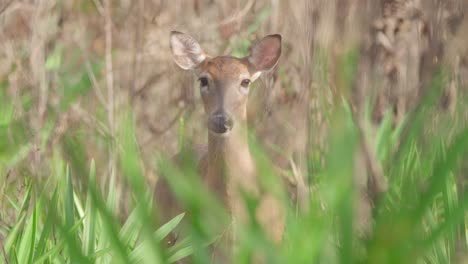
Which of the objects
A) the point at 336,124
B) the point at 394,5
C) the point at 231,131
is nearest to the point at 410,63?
the point at 231,131

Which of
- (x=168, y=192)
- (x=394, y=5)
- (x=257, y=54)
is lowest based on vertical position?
(x=168, y=192)

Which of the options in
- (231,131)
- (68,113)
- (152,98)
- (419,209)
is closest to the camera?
(419,209)

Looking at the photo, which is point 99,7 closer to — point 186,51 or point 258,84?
point 186,51

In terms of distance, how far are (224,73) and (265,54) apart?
372 mm

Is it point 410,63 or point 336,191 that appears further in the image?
point 410,63

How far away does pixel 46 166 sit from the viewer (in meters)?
4.33

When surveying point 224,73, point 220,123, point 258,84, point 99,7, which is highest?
point 99,7

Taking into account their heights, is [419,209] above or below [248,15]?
above

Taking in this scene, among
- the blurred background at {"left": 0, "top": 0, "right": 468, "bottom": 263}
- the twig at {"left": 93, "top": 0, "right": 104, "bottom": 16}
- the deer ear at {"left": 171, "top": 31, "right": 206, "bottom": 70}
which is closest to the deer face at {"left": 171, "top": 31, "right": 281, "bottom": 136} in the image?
the deer ear at {"left": 171, "top": 31, "right": 206, "bottom": 70}

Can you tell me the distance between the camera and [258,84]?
6133 millimetres

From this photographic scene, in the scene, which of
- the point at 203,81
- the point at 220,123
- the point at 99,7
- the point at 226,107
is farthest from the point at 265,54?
the point at 99,7

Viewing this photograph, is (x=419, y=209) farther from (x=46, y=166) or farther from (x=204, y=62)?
(x=204, y=62)

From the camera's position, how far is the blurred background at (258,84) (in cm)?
205

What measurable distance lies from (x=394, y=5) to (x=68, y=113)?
2.56 meters
